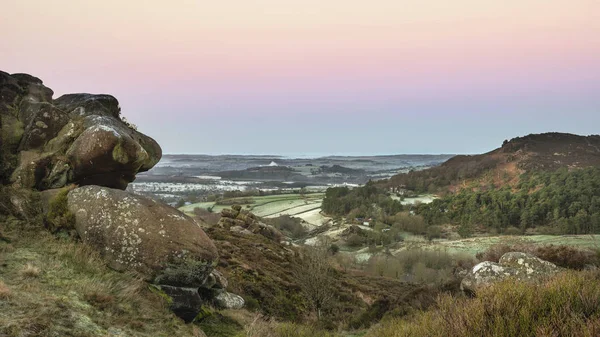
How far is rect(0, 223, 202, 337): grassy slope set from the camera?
6164 mm

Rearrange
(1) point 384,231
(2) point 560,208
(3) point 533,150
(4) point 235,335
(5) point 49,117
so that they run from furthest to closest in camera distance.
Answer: (3) point 533,150 → (2) point 560,208 → (1) point 384,231 → (5) point 49,117 → (4) point 235,335

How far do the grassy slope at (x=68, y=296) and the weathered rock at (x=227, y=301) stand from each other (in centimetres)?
410

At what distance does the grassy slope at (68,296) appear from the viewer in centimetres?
616

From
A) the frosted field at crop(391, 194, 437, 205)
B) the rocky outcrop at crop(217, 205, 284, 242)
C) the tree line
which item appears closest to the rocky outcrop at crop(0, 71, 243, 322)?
the rocky outcrop at crop(217, 205, 284, 242)

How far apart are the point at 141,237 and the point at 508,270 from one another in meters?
13.8

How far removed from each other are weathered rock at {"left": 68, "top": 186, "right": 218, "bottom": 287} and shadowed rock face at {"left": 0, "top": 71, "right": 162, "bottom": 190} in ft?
5.67

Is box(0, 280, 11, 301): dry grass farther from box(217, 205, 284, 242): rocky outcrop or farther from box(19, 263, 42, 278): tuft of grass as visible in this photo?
box(217, 205, 284, 242): rocky outcrop

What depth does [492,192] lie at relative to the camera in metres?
119

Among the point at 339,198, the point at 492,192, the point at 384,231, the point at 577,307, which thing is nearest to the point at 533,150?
the point at 492,192

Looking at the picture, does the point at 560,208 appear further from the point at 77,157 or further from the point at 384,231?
the point at 77,157

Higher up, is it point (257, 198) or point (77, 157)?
point (77, 157)

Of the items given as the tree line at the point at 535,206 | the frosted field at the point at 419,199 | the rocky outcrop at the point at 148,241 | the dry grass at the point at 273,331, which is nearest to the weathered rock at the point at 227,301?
the dry grass at the point at 273,331

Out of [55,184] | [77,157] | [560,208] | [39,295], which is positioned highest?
[77,157]

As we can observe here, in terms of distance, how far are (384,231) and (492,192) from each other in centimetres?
5568
